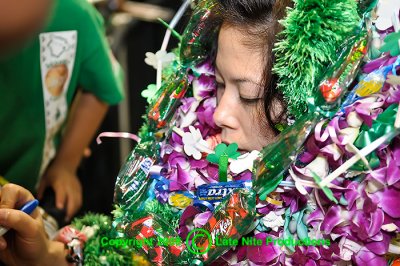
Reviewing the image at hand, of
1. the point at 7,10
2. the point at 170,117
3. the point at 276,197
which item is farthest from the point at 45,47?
the point at 7,10

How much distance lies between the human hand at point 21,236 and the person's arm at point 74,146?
0.37 m

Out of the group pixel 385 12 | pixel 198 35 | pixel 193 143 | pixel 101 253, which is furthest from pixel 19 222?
pixel 385 12

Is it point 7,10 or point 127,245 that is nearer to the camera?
point 7,10

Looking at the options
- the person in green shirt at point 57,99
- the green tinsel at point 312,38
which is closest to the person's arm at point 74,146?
the person in green shirt at point 57,99

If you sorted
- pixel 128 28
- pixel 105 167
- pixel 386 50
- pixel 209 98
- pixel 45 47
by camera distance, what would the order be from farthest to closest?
pixel 128 28, pixel 105 167, pixel 45 47, pixel 209 98, pixel 386 50

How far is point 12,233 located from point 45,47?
440 mm

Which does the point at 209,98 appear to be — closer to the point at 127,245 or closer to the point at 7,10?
the point at 127,245

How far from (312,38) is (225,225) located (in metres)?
0.28

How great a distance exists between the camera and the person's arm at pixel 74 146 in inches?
51.1

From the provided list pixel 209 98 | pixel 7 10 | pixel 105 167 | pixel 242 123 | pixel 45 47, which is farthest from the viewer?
pixel 105 167

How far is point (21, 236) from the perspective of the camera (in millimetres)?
867

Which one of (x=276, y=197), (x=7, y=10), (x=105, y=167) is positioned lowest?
(x=105, y=167)

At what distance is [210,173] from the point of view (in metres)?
0.88

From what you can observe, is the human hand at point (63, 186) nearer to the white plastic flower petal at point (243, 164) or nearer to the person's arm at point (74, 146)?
the person's arm at point (74, 146)
